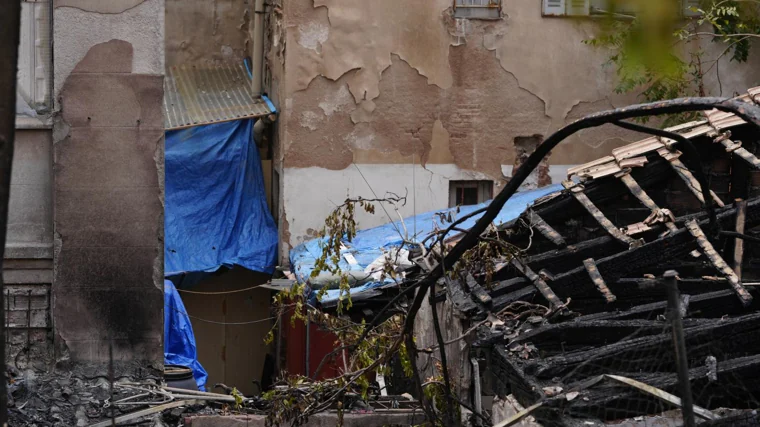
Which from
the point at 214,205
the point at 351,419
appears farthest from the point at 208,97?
the point at 351,419

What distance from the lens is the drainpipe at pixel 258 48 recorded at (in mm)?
16219

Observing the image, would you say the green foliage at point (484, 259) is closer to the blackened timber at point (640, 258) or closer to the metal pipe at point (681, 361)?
the blackened timber at point (640, 258)

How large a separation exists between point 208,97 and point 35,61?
343 inches

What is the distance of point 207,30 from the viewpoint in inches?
672

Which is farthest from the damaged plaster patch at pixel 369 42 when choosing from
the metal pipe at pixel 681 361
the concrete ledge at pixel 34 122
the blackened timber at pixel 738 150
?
the metal pipe at pixel 681 361

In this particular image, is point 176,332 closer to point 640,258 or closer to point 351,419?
point 351,419

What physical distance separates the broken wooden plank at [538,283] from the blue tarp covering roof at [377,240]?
454 centimetres

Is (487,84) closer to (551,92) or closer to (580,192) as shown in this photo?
(551,92)

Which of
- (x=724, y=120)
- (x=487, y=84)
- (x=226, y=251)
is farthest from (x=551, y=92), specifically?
(x=724, y=120)

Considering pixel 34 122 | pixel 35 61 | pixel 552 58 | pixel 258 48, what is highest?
pixel 258 48

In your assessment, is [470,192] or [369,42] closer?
[369,42]

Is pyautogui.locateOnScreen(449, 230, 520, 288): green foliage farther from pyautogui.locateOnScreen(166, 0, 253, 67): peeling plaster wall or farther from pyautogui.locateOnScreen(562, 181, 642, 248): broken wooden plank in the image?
pyautogui.locateOnScreen(166, 0, 253, 67): peeling plaster wall

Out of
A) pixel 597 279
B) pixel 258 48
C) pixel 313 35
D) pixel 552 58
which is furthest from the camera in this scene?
pixel 258 48

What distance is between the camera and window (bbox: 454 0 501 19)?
589 inches
